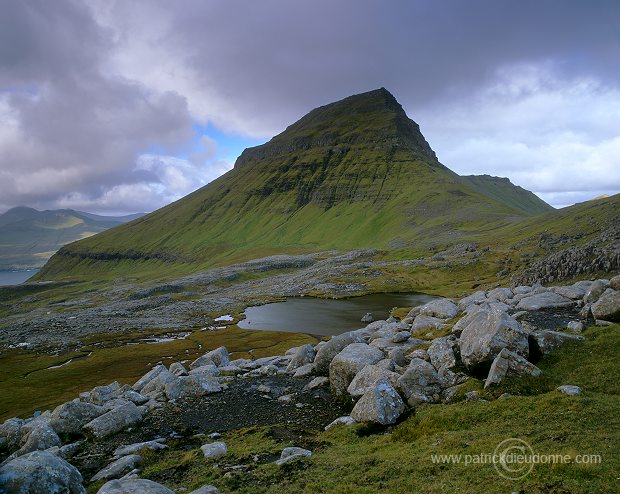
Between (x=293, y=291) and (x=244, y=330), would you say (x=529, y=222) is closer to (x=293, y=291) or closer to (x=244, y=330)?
(x=293, y=291)

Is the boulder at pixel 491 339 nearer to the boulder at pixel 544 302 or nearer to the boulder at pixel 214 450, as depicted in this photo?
the boulder at pixel 544 302

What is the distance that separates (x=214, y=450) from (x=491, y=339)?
18.0 m

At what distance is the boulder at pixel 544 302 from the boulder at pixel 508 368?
14.1 m

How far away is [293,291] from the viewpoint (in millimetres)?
155375

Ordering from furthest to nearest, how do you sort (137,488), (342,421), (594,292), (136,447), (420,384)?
(594,292)
(420,384)
(342,421)
(136,447)
(137,488)

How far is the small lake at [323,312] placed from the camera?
9819cm

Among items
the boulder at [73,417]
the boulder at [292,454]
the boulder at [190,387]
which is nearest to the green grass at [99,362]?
the boulder at [73,417]

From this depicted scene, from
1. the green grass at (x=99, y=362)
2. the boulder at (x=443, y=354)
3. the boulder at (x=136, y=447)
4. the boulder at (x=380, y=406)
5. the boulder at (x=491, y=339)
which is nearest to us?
the boulder at (x=380, y=406)

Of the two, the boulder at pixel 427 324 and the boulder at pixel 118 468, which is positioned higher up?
the boulder at pixel 427 324

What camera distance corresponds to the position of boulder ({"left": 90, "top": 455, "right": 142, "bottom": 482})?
20.8 meters

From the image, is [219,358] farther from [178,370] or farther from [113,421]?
[113,421]

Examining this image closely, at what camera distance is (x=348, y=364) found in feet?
98.4

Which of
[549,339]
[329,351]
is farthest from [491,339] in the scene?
[329,351]

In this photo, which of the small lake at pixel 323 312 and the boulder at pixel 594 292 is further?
the small lake at pixel 323 312
